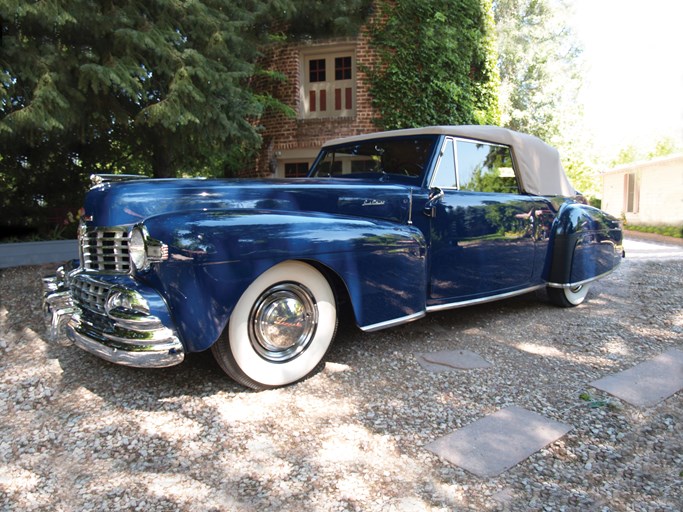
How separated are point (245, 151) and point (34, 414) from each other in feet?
25.0

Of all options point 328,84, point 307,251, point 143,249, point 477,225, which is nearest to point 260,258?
point 307,251

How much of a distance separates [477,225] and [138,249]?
8.21ft

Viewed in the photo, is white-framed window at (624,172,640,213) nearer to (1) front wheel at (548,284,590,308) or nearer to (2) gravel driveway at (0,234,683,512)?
(1) front wheel at (548,284,590,308)

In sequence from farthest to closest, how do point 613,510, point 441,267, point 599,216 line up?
1. point 599,216
2. point 441,267
3. point 613,510

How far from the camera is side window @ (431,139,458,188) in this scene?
3.67m

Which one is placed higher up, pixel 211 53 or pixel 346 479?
pixel 211 53

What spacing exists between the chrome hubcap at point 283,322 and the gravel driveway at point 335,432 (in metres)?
0.24

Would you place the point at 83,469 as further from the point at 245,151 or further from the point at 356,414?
the point at 245,151

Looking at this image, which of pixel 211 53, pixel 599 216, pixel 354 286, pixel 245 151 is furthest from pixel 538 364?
pixel 245 151

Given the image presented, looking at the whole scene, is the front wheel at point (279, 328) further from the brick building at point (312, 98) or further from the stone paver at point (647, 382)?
the brick building at point (312, 98)

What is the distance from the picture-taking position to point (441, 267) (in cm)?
358

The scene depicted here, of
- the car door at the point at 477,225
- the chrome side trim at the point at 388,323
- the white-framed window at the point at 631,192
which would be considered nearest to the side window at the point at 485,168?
the car door at the point at 477,225

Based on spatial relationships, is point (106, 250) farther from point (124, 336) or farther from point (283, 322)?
point (283, 322)

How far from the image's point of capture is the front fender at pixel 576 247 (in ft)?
14.7
